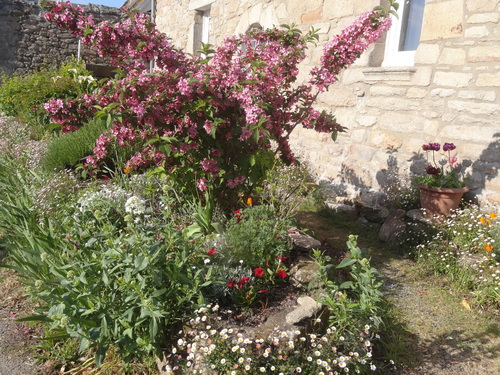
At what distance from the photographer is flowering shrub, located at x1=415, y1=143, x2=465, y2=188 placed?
4.10 metres

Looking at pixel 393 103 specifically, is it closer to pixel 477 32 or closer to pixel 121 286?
pixel 477 32

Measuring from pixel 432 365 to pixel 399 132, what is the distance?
112 inches

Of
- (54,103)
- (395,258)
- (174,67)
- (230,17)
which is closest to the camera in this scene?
(174,67)

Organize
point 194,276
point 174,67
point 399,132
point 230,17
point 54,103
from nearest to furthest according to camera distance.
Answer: point 194,276 → point 174,67 → point 54,103 → point 399,132 → point 230,17

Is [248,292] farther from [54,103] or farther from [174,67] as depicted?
[54,103]

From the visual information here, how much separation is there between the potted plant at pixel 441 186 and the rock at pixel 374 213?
418 mm

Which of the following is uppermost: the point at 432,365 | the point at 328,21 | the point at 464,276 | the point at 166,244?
the point at 328,21

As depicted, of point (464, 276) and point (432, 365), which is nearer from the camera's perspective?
point (432, 365)

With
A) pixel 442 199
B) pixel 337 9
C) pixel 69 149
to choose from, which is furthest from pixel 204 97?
pixel 337 9

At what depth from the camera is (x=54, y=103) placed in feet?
11.8

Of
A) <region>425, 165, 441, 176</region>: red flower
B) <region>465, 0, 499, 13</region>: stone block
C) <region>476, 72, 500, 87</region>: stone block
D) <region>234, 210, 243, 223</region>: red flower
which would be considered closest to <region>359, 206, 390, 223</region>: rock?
<region>425, 165, 441, 176</region>: red flower

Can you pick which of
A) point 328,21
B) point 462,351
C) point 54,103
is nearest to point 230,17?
point 328,21

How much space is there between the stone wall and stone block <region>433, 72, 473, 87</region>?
39.6 feet

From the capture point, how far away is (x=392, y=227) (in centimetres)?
420
